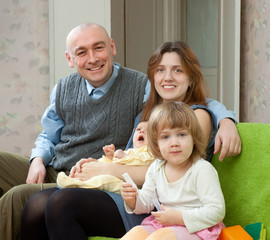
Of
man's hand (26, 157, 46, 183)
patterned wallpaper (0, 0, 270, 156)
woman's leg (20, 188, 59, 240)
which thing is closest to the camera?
woman's leg (20, 188, 59, 240)

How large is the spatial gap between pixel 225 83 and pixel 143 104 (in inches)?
52.8

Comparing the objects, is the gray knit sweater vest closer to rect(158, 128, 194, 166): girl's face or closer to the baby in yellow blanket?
the baby in yellow blanket

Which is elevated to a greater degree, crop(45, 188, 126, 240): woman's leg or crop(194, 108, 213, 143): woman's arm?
crop(194, 108, 213, 143): woman's arm

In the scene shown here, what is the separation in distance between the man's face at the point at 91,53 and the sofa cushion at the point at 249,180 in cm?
71

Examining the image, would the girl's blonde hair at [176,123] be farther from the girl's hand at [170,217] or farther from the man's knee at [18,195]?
the man's knee at [18,195]

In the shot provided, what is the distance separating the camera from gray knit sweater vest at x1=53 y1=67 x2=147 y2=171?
86.4 inches

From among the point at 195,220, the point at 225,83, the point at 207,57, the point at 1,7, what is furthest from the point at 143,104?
the point at 207,57

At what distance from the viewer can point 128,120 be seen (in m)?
2.21

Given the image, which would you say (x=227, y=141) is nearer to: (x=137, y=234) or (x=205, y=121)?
(x=205, y=121)

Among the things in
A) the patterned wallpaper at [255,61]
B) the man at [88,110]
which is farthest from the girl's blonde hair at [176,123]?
the patterned wallpaper at [255,61]

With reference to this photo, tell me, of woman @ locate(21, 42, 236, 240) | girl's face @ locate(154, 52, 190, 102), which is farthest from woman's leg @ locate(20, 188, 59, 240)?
girl's face @ locate(154, 52, 190, 102)

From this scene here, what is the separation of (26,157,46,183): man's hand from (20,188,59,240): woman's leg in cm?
38

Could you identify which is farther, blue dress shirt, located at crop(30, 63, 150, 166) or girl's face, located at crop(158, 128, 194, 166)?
blue dress shirt, located at crop(30, 63, 150, 166)

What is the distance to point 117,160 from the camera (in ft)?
6.29
